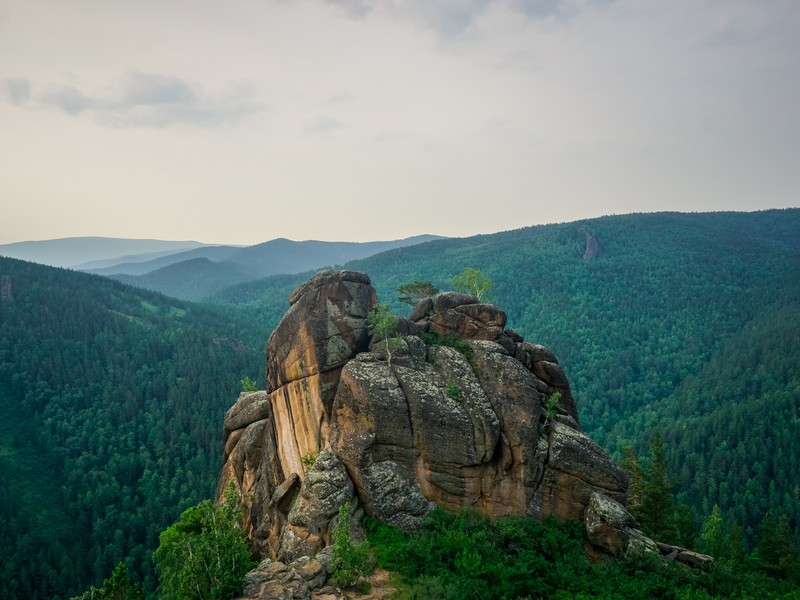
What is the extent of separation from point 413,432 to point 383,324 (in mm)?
8050

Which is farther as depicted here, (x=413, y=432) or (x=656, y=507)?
(x=656, y=507)

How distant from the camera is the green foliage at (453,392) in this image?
33.5 metres

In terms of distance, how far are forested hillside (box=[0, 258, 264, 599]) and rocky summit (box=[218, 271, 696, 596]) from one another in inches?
3340

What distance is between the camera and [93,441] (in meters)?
138

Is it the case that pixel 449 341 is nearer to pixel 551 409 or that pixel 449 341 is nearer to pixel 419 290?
pixel 419 290

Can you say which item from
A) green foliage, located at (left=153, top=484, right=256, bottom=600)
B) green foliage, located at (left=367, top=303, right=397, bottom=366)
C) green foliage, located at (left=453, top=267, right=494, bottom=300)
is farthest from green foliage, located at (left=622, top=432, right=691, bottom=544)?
green foliage, located at (left=153, top=484, right=256, bottom=600)

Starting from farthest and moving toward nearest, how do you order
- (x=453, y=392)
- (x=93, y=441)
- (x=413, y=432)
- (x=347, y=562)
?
(x=93, y=441)
(x=453, y=392)
(x=413, y=432)
(x=347, y=562)

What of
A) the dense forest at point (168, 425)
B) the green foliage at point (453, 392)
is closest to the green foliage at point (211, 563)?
the green foliage at point (453, 392)

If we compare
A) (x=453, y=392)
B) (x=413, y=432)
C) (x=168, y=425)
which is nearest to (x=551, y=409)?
(x=453, y=392)

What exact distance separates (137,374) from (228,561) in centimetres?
17595

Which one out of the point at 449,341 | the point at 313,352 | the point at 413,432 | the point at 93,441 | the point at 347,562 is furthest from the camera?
the point at 93,441

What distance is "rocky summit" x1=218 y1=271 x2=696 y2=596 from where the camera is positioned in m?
29.9

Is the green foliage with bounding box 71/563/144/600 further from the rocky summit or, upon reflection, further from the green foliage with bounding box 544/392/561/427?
the green foliage with bounding box 544/392/561/427

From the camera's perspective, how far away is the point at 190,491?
123 meters
